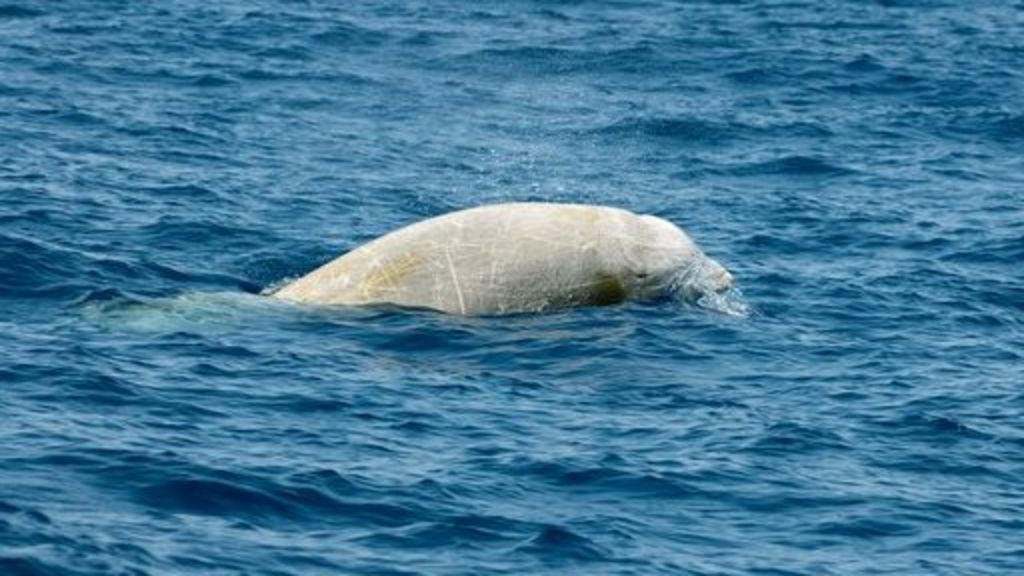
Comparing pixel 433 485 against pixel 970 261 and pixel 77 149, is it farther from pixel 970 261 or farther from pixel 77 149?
pixel 77 149

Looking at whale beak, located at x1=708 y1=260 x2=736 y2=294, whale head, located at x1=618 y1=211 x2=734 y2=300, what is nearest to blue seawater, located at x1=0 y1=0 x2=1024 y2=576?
whale head, located at x1=618 y1=211 x2=734 y2=300

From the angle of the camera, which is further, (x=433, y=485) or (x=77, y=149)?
(x=77, y=149)

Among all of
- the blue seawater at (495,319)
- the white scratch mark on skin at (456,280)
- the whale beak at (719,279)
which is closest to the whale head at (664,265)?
the whale beak at (719,279)

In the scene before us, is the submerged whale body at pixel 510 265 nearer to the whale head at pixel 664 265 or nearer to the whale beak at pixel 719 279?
the whale head at pixel 664 265

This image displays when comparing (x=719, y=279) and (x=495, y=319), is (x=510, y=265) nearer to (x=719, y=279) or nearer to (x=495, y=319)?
(x=495, y=319)

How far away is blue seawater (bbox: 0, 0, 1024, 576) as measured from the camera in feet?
64.6

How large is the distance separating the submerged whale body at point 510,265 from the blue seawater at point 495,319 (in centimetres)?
36

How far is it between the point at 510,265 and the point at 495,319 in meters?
0.65

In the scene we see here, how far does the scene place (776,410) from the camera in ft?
77.4

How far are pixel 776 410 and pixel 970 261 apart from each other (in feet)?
26.9

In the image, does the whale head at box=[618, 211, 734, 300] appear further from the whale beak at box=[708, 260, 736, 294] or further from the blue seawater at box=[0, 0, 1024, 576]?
the blue seawater at box=[0, 0, 1024, 576]

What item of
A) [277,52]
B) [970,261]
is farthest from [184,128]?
[970,261]

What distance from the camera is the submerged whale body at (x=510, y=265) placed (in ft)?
86.3

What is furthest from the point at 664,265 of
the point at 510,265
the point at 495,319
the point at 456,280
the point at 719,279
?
the point at 456,280
